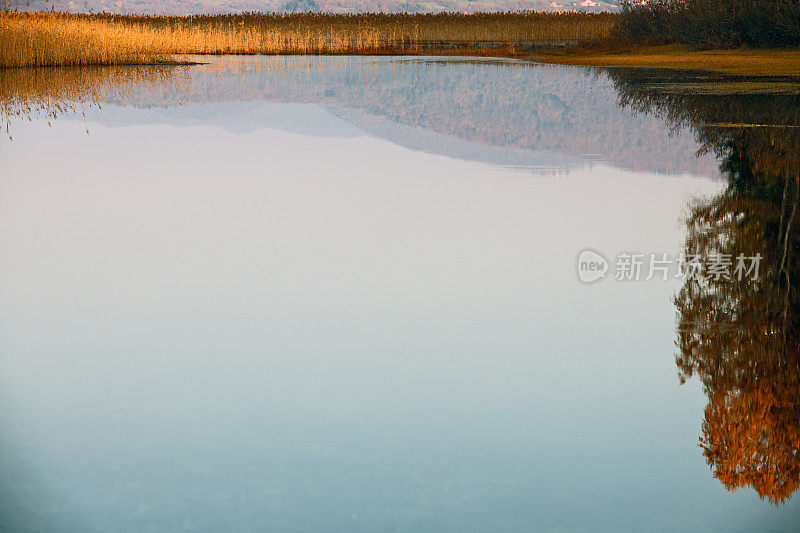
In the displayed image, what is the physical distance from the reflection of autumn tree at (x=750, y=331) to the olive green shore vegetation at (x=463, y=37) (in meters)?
16.6

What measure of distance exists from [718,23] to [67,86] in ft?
67.7

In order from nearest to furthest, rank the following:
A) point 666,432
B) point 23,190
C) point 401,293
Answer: point 666,432 → point 401,293 → point 23,190

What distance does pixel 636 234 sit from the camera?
7441 millimetres

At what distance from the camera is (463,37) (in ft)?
143

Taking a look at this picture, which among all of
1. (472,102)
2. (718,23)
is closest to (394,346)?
(472,102)

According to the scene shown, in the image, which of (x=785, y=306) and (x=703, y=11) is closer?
(x=785, y=306)

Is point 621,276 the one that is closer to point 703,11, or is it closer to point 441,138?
point 441,138

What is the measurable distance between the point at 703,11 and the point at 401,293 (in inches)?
1192

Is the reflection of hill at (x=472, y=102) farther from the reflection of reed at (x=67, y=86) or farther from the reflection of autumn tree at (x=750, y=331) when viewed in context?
the reflection of autumn tree at (x=750, y=331)

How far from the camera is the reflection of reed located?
55.2ft

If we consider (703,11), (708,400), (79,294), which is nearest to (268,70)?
(703,11)

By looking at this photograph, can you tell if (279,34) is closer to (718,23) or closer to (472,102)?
(718,23)

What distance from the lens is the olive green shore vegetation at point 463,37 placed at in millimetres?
25484

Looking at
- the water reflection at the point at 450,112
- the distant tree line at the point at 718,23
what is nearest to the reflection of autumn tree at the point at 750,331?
the water reflection at the point at 450,112
